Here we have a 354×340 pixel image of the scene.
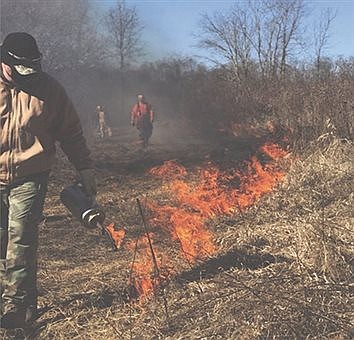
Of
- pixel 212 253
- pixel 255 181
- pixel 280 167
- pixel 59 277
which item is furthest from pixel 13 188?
pixel 280 167

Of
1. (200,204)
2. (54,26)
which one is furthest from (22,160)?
(54,26)

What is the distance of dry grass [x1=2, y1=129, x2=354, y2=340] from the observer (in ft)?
10.3

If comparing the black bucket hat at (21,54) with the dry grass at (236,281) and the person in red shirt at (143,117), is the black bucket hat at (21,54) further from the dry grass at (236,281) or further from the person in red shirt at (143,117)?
the person in red shirt at (143,117)

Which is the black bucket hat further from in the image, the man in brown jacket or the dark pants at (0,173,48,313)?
the dark pants at (0,173,48,313)

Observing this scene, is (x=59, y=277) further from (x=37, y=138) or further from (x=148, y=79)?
(x=148, y=79)

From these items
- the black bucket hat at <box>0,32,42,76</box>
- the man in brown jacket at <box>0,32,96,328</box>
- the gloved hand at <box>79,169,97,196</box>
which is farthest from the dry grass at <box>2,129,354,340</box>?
the black bucket hat at <box>0,32,42,76</box>

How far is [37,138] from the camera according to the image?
357 cm

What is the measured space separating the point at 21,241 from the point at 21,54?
122 centimetres

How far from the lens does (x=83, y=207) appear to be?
3.83 metres

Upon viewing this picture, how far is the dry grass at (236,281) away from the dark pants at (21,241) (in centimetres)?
25

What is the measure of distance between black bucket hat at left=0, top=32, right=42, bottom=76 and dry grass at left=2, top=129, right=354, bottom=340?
5.46ft

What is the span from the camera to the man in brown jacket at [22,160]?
350 cm

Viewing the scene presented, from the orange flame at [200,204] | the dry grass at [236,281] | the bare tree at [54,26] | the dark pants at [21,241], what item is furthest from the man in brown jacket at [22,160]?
the bare tree at [54,26]

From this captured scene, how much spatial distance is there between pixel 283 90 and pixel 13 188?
1055 centimetres
